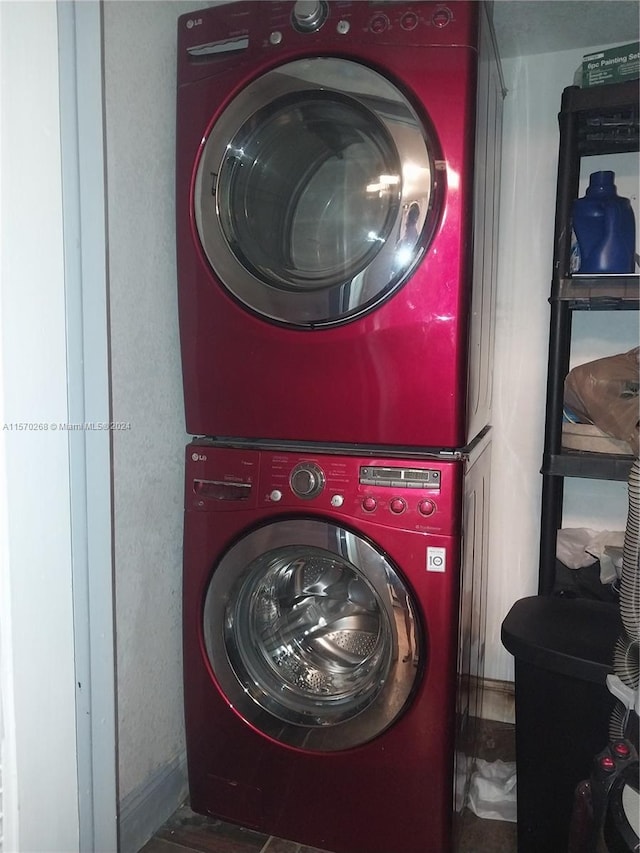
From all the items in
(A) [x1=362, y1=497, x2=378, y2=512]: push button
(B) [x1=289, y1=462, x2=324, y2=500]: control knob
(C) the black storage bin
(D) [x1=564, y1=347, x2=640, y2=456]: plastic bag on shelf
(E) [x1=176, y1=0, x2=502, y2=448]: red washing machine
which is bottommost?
(C) the black storage bin

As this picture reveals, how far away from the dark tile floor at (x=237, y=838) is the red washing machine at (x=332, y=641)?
0.19 ft

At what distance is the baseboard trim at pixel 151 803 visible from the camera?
1.34m

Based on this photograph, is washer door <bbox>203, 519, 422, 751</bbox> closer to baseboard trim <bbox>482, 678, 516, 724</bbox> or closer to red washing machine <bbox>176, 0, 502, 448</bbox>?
red washing machine <bbox>176, 0, 502, 448</bbox>

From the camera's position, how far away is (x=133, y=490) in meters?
1.33

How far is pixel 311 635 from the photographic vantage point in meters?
1.44

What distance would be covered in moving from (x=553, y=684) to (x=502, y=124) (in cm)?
145

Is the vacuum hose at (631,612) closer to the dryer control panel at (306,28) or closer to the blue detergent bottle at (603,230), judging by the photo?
the blue detergent bottle at (603,230)

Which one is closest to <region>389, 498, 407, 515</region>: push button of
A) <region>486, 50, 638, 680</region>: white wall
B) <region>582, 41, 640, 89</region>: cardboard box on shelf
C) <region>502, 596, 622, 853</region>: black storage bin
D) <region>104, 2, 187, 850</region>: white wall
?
<region>502, 596, 622, 853</region>: black storage bin

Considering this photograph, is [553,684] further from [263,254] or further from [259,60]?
[259,60]

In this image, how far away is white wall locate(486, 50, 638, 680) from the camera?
1722mm

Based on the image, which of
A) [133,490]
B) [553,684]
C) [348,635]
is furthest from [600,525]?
[133,490]

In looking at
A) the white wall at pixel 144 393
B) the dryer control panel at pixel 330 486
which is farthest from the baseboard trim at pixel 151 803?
the dryer control panel at pixel 330 486

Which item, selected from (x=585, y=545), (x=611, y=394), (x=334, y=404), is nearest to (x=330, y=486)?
(x=334, y=404)

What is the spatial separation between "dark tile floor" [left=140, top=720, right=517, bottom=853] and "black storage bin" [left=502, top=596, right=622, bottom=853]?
0.16 metres
